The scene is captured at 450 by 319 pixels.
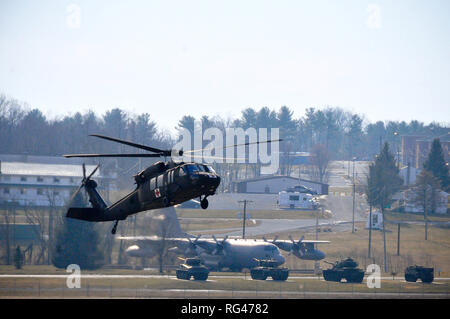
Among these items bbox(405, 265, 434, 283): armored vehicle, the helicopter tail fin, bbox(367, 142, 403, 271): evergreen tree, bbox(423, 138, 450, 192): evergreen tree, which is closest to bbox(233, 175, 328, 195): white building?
bbox(367, 142, 403, 271): evergreen tree

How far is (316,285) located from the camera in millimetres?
94938

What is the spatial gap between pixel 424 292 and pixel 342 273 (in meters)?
10.6

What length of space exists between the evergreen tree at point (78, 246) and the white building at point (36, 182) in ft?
113

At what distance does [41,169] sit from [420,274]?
89.1 meters

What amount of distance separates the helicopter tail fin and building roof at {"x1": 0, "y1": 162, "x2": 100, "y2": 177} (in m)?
103

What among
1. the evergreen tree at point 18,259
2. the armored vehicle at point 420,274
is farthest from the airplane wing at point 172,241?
the armored vehicle at point 420,274

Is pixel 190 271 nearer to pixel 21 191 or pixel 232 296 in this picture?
pixel 232 296

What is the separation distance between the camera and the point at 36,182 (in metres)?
154

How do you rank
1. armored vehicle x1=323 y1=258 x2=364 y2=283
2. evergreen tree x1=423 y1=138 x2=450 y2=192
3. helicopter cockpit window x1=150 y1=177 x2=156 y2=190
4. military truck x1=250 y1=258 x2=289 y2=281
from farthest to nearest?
evergreen tree x1=423 y1=138 x2=450 y2=192
armored vehicle x1=323 y1=258 x2=364 y2=283
military truck x1=250 y1=258 x2=289 y2=281
helicopter cockpit window x1=150 y1=177 x2=156 y2=190

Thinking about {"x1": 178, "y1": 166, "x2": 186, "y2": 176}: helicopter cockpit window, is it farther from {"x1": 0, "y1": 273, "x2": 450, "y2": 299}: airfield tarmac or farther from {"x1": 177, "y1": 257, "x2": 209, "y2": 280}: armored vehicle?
{"x1": 177, "y1": 257, "x2": 209, "y2": 280}: armored vehicle

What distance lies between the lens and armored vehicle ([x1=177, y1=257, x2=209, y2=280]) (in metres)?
92.1

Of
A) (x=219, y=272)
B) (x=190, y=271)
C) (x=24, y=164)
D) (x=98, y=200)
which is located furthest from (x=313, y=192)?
(x=98, y=200)

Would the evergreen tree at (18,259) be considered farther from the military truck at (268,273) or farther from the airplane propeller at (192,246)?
the military truck at (268,273)

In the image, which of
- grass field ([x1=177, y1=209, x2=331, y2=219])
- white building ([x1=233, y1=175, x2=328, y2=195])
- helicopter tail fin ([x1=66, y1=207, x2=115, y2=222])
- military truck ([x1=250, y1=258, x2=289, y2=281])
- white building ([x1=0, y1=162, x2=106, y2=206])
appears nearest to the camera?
helicopter tail fin ([x1=66, y1=207, x2=115, y2=222])
